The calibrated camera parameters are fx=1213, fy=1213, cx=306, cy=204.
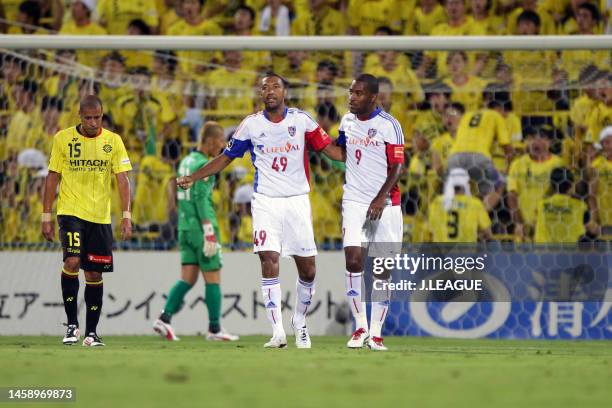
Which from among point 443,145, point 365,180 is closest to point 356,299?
point 365,180

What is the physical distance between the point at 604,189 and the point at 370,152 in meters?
4.02

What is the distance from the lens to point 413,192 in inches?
533

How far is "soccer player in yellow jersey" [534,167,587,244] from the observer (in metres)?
12.7

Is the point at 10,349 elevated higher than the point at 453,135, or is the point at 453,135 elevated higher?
the point at 453,135

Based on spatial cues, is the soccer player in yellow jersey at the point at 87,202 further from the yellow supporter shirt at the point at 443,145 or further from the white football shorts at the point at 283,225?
the yellow supporter shirt at the point at 443,145

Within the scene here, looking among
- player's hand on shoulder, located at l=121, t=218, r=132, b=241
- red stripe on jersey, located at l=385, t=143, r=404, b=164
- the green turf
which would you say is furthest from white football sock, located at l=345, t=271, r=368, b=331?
player's hand on shoulder, located at l=121, t=218, r=132, b=241

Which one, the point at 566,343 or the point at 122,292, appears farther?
the point at 122,292

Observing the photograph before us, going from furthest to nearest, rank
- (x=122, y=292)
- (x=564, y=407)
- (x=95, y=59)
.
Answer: (x=95, y=59), (x=122, y=292), (x=564, y=407)

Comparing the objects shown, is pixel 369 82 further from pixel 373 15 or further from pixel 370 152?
pixel 373 15

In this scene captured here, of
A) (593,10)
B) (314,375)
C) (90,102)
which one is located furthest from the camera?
(593,10)

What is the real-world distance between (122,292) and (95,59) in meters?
2.92

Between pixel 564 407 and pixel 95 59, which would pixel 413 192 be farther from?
pixel 564 407

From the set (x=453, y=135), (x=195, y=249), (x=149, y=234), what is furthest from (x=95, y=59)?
(x=453, y=135)

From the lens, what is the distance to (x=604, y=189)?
1288 cm
